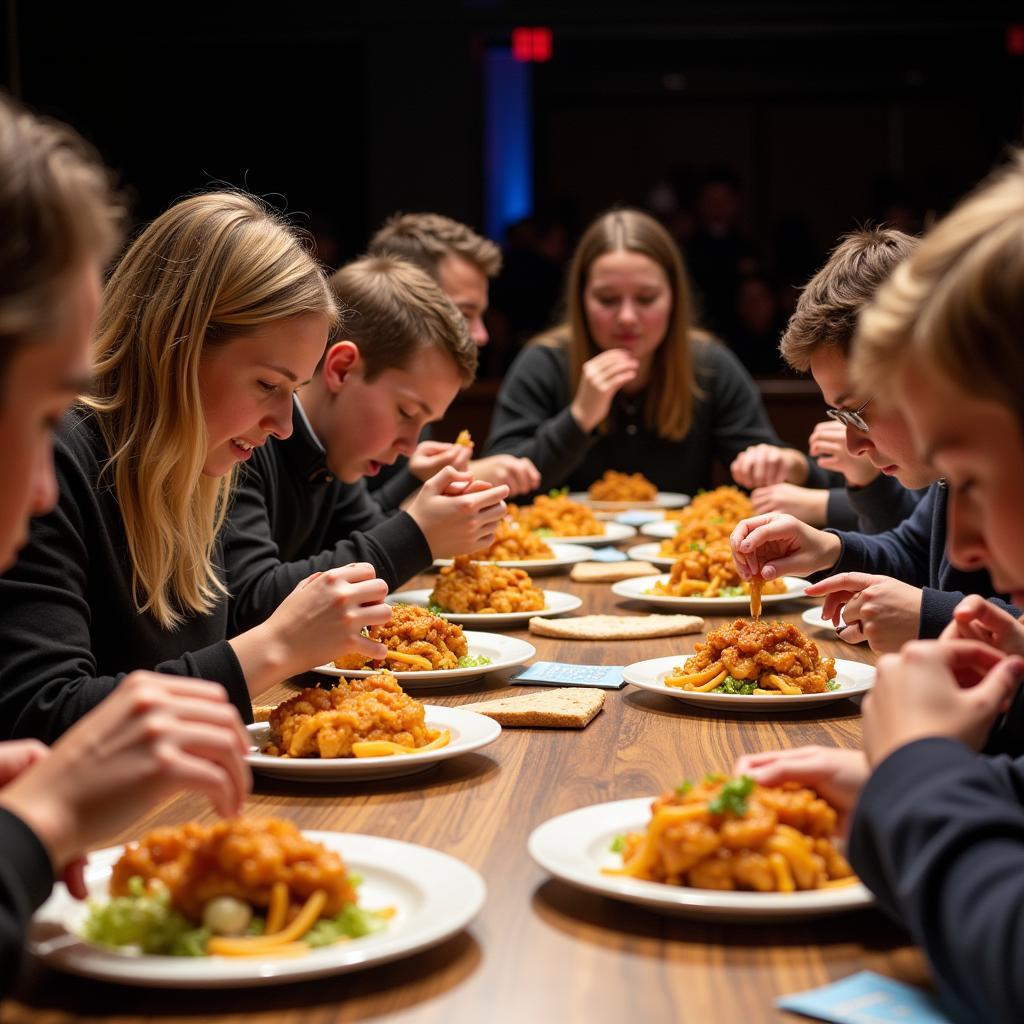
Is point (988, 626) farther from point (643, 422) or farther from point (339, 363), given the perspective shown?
point (643, 422)

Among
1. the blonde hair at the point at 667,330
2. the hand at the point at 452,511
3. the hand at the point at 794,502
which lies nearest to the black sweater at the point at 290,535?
the hand at the point at 452,511

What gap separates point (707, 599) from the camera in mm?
3102

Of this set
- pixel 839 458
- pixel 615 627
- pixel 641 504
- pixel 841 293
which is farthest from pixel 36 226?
pixel 641 504

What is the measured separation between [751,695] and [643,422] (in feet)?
11.4

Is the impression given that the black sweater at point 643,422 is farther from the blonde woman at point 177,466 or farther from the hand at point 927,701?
the hand at point 927,701

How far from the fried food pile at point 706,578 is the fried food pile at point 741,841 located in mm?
1781

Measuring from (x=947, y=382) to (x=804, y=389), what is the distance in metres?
6.07

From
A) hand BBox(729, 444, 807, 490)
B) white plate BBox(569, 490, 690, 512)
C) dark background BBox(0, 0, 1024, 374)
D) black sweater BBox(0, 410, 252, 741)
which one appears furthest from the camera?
dark background BBox(0, 0, 1024, 374)

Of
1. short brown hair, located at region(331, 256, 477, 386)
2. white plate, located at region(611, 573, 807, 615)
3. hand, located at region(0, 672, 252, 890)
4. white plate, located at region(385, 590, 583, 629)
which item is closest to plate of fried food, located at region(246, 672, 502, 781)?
hand, located at region(0, 672, 252, 890)

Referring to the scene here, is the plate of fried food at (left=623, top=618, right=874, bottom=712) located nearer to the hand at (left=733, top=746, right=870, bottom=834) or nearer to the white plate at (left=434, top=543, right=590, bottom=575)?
the hand at (left=733, top=746, right=870, bottom=834)

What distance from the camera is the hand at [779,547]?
2.61m

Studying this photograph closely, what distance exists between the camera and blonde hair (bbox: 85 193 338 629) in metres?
2.21

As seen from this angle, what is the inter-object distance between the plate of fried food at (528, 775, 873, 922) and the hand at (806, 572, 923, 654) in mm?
886

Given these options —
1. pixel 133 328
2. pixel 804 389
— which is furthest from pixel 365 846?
pixel 804 389
